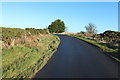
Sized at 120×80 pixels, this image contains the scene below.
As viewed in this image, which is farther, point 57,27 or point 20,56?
point 57,27

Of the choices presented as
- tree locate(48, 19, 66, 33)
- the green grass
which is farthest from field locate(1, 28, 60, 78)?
tree locate(48, 19, 66, 33)

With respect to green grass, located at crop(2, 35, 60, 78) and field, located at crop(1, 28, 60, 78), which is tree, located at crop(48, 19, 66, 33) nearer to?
field, located at crop(1, 28, 60, 78)

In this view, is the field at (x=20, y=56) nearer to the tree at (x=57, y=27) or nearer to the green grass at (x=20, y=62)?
the green grass at (x=20, y=62)

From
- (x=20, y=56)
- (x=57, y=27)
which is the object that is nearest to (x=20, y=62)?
(x=20, y=56)

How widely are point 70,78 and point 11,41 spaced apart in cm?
985

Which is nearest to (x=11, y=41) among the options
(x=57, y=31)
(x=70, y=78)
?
(x=70, y=78)

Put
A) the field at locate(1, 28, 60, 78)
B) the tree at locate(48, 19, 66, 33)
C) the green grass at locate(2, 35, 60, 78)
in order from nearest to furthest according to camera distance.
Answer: the green grass at locate(2, 35, 60, 78) < the field at locate(1, 28, 60, 78) < the tree at locate(48, 19, 66, 33)

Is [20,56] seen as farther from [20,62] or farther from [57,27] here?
[57,27]

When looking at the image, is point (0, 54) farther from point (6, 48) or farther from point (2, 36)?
point (2, 36)

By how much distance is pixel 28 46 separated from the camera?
18516 mm

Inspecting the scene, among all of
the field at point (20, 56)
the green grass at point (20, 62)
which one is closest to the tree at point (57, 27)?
the field at point (20, 56)

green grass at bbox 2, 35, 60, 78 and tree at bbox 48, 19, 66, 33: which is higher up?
tree at bbox 48, 19, 66, 33

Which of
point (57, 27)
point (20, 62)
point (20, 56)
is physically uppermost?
point (57, 27)

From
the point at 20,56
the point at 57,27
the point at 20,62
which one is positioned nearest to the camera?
the point at 20,62
